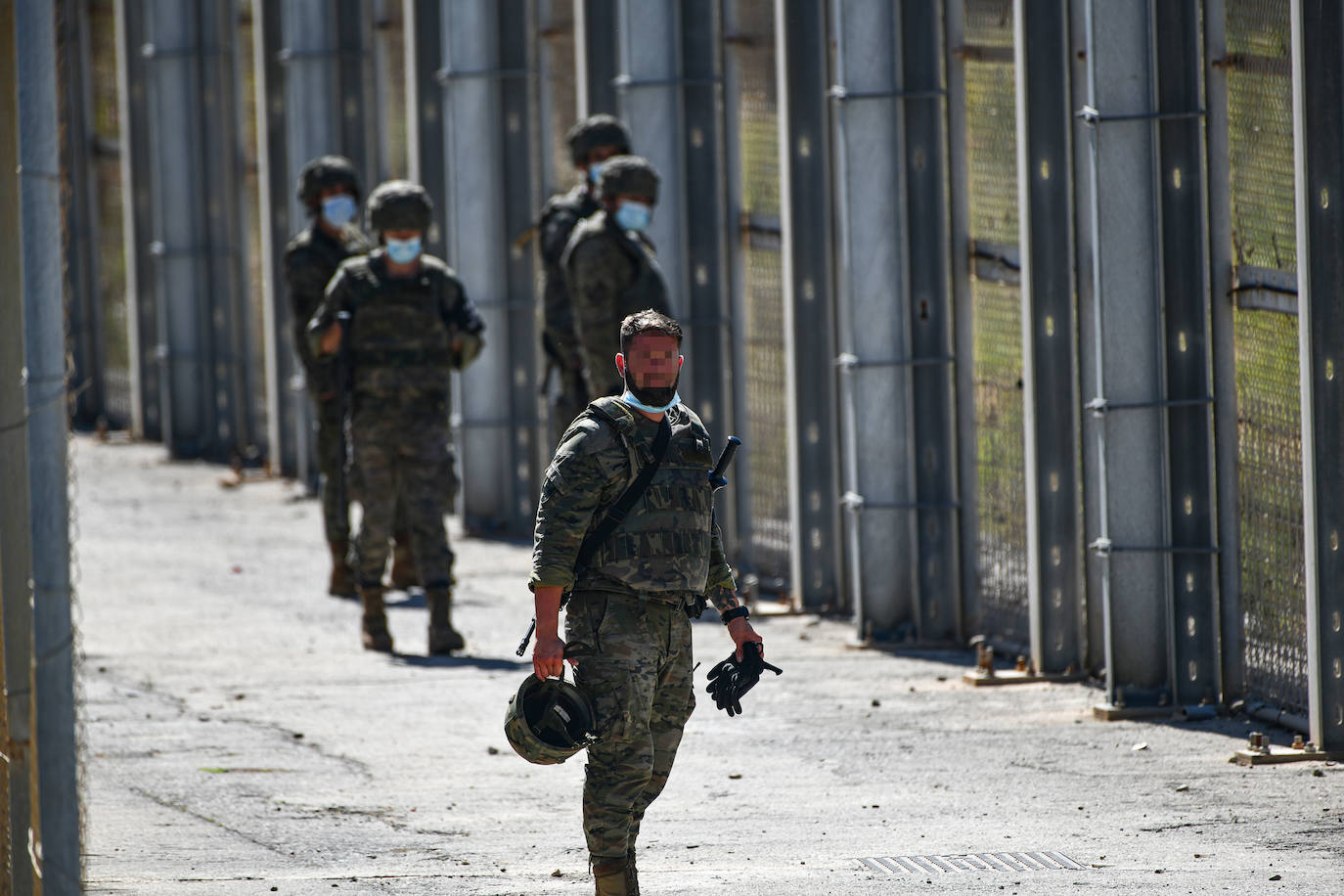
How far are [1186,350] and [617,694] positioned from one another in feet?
12.1

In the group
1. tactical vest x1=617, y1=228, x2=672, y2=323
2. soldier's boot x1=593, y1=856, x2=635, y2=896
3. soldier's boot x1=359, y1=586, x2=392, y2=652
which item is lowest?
soldier's boot x1=593, y1=856, x2=635, y2=896

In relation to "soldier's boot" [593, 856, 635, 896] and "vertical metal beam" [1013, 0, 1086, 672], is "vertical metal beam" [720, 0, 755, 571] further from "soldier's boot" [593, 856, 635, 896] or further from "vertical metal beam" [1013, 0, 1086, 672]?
"soldier's boot" [593, 856, 635, 896]

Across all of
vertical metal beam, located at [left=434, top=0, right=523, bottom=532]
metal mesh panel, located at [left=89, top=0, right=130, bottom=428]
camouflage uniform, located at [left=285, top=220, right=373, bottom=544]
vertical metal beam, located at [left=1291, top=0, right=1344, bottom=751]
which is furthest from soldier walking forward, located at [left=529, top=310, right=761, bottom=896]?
metal mesh panel, located at [left=89, top=0, right=130, bottom=428]

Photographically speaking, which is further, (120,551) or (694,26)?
(120,551)

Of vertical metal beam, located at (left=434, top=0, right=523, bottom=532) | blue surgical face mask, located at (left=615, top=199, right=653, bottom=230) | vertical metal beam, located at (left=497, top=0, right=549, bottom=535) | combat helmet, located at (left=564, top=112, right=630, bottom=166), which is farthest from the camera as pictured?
vertical metal beam, located at (left=497, top=0, right=549, bottom=535)

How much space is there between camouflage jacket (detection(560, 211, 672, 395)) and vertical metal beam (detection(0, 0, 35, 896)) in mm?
6022

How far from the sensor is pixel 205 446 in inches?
772

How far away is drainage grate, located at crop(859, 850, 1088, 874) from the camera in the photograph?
6.72 meters

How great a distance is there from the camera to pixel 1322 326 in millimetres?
7840

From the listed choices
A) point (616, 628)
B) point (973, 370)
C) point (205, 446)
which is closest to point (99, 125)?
point (205, 446)

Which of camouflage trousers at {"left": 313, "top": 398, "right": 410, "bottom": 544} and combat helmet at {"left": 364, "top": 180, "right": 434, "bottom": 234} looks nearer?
combat helmet at {"left": 364, "top": 180, "right": 434, "bottom": 234}

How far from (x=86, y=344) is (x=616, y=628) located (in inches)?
673

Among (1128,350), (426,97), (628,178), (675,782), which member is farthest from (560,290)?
(675,782)

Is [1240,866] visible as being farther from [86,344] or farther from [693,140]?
[86,344]
